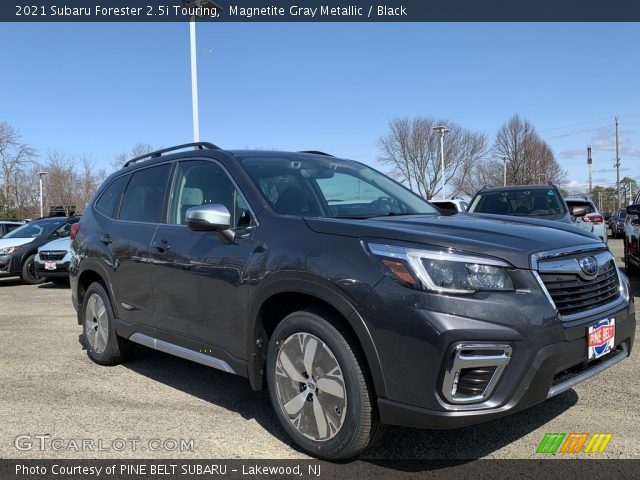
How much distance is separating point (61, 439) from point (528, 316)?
9.54 ft

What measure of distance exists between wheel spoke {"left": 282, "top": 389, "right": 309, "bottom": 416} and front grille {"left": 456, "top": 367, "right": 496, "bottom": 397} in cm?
91

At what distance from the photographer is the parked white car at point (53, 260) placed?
12031 mm

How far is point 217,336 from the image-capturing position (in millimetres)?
3646

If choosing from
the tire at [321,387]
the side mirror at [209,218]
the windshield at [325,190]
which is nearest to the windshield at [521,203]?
the windshield at [325,190]


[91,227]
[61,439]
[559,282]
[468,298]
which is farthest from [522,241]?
[91,227]

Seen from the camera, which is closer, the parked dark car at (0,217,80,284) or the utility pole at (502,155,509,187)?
the parked dark car at (0,217,80,284)

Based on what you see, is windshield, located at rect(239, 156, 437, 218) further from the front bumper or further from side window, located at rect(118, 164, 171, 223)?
the front bumper

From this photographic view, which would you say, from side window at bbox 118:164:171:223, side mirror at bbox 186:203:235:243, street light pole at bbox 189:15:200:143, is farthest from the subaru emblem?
street light pole at bbox 189:15:200:143

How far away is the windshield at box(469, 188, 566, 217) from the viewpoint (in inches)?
368

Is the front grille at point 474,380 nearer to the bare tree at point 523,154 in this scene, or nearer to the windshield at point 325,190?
the windshield at point 325,190

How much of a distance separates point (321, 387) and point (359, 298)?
0.60 meters

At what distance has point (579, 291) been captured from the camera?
296 centimetres

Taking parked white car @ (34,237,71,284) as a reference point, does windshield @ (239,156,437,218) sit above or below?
above

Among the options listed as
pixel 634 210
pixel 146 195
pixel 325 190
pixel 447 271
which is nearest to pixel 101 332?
pixel 146 195
